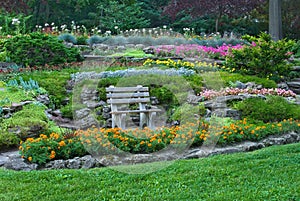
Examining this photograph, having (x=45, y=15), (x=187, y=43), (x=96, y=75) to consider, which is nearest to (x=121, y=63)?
(x=96, y=75)

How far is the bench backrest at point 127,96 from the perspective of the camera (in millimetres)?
7707

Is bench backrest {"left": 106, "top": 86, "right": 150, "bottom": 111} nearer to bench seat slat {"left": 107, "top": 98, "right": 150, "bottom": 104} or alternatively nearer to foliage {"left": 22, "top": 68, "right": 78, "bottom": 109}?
bench seat slat {"left": 107, "top": 98, "right": 150, "bottom": 104}

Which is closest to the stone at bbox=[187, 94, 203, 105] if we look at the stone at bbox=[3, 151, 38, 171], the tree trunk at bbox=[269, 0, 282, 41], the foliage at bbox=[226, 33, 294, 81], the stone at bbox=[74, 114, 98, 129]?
the stone at bbox=[74, 114, 98, 129]

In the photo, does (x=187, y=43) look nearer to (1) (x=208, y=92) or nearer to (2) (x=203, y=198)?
(1) (x=208, y=92)

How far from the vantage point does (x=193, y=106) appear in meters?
8.00

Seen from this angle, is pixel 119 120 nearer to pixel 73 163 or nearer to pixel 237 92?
pixel 73 163

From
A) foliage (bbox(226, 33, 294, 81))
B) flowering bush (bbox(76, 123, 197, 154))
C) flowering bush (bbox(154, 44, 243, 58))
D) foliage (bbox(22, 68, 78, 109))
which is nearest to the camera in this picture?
flowering bush (bbox(76, 123, 197, 154))

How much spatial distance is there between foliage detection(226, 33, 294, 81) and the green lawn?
536cm

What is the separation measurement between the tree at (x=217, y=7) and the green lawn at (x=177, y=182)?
14.4 metres

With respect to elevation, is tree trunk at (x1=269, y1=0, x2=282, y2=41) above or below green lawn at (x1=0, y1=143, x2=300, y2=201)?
above

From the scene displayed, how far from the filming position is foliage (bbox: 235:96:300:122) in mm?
7359

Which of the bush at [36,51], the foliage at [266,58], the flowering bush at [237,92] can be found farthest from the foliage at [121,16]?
the flowering bush at [237,92]

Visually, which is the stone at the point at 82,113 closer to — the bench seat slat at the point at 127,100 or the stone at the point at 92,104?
the stone at the point at 92,104

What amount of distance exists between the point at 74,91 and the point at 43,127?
2.70 metres
